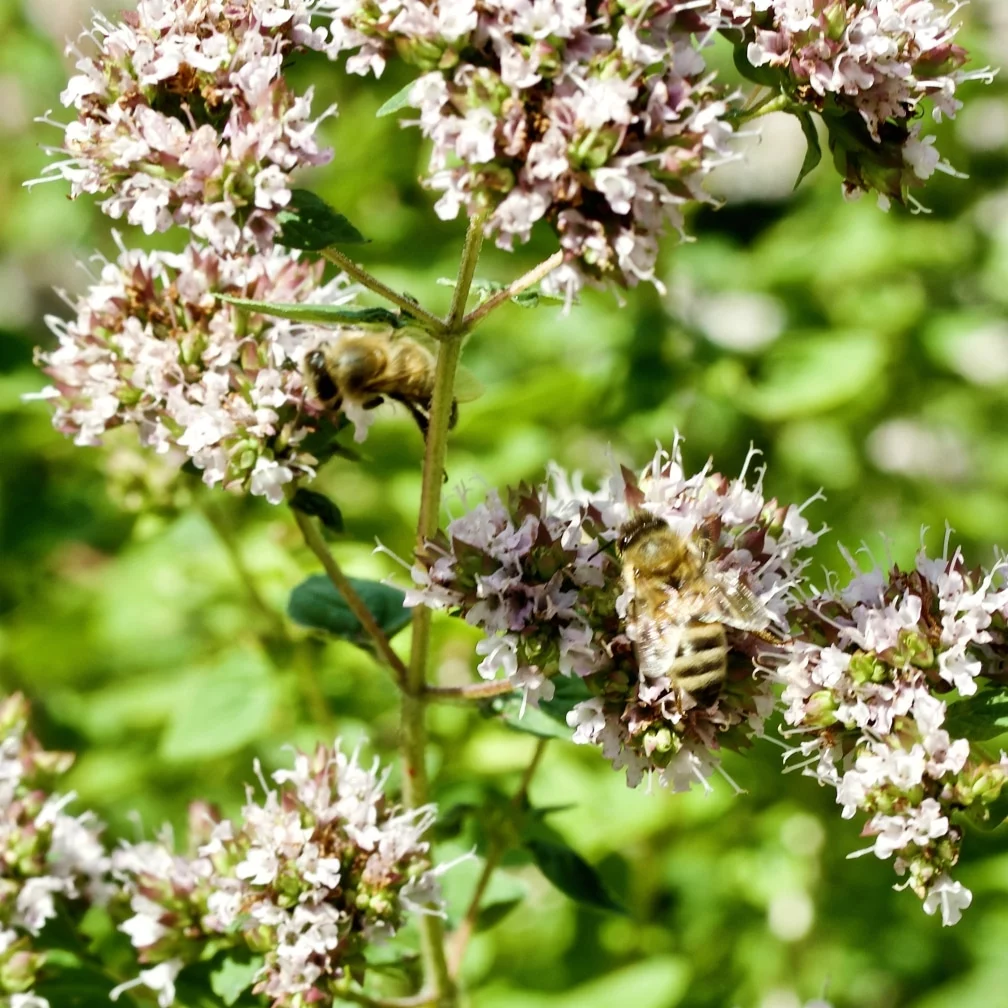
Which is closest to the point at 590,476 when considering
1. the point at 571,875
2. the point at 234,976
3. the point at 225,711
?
the point at 225,711

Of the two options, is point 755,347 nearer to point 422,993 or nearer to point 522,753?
point 522,753

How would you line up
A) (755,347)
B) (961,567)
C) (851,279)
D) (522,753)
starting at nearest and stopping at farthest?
(961,567)
(522,753)
(755,347)
(851,279)

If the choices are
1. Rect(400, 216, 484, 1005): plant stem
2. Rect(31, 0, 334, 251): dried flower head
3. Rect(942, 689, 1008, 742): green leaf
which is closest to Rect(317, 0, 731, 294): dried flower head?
Rect(400, 216, 484, 1005): plant stem

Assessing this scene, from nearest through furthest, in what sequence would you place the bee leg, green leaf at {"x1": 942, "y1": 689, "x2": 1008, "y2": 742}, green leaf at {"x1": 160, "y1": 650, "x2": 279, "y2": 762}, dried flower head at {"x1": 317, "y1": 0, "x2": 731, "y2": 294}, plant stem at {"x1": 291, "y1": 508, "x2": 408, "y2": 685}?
dried flower head at {"x1": 317, "y1": 0, "x2": 731, "y2": 294}
green leaf at {"x1": 942, "y1": 689, "x2": 1008, "y2": 742}
plant stem at {"x1": 291, "y1": 508, "x2": 408, "y2": 685}
the bee leg
green leaf at {"x1": 160, "y1": 650, "x2": 279, "y2": 762}

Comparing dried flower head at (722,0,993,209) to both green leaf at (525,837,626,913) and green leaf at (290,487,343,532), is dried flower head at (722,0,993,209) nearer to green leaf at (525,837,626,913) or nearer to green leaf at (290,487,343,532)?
green leaf at (290,487,343,532)

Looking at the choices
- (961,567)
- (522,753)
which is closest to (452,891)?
(522,753)

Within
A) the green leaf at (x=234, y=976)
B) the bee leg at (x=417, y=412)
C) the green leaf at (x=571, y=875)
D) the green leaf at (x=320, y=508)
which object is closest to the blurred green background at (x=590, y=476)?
the green leaf at (x=571, y=875)

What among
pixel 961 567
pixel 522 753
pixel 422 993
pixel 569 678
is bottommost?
pixel 522 753
